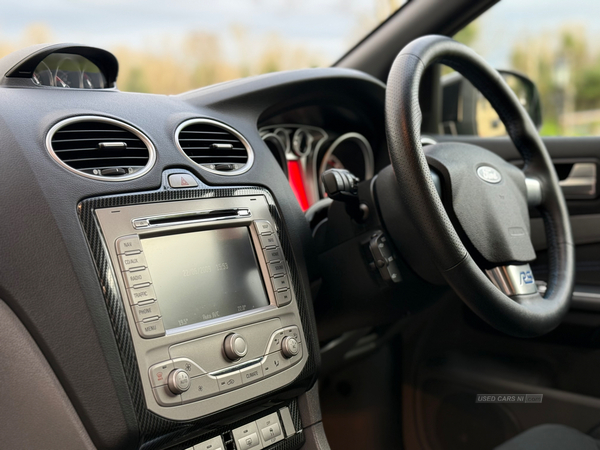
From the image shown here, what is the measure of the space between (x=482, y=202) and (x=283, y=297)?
0.40m

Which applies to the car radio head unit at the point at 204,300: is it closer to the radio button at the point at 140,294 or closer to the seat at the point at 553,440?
the radio button at the point at 140,294

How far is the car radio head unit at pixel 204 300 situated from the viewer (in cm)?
83

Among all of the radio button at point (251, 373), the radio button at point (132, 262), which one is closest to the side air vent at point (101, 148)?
the radio button at point (132, 262)

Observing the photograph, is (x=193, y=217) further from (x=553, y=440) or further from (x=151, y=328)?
(x=553, y=440)

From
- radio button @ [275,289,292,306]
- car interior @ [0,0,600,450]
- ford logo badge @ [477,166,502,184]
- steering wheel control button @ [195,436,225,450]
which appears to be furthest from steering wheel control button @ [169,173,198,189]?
ford logo badge @ [477,166,502,184]

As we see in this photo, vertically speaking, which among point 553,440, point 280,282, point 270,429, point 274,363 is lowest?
point 553,440

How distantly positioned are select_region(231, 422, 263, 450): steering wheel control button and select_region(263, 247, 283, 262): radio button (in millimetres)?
272

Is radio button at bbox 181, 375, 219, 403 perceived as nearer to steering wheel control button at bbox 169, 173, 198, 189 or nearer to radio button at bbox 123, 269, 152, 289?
radio button at bbox 123, 269, 152, 289

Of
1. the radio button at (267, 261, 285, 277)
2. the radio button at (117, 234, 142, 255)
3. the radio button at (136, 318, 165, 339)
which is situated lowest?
the radio button at (267, 261, 285, 277)

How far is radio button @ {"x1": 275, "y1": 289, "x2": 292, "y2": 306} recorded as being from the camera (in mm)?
1006

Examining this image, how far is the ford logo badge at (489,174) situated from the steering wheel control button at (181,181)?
532 mm

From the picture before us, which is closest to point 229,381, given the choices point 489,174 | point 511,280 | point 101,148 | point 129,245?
point 129,245

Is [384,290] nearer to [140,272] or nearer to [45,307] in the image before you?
[140,272]

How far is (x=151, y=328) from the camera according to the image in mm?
833
